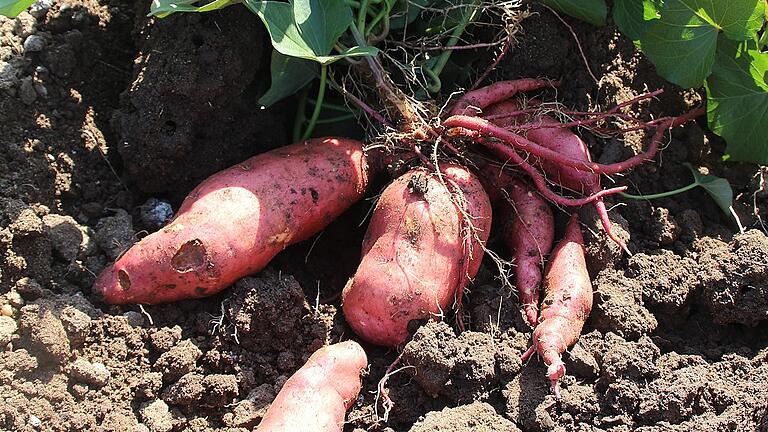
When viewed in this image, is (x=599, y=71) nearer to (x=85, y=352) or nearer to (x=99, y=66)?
(x=99, y=66)

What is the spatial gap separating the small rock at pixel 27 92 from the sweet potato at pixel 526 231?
123 centimetres

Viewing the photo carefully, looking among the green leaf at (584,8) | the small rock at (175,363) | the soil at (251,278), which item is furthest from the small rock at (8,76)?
the green leaf at (584,8)

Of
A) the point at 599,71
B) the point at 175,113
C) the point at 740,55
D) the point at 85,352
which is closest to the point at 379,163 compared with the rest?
the point at 175,113

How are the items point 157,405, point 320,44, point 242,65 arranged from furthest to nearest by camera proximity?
point 242,65, point 320,44, point 157,405

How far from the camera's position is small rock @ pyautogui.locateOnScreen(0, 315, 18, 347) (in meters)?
1.80

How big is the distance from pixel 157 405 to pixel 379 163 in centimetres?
86

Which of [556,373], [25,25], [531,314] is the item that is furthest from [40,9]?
[556,373]

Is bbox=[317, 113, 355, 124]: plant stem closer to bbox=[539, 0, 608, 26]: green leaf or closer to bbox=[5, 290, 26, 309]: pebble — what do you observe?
bbox=[539, 0, 608, 26]: green leaf

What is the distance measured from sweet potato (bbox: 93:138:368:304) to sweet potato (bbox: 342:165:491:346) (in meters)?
0.15

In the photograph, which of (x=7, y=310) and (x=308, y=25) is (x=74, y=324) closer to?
(x=7, y=310)

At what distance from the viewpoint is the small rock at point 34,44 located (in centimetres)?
225

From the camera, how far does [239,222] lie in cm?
203

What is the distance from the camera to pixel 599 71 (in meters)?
2.42

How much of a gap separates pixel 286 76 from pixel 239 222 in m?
0.42
